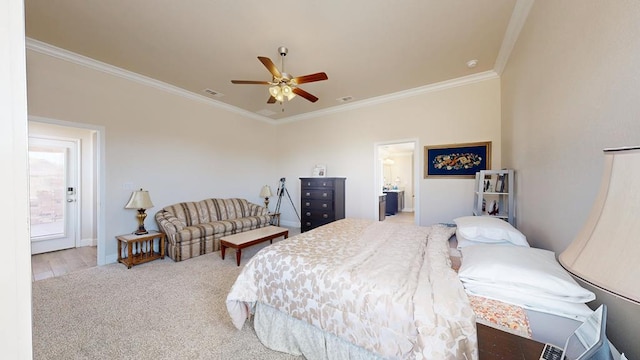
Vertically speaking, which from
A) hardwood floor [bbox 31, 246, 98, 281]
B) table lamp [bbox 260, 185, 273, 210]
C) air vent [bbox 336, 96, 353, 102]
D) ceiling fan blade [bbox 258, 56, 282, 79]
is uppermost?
air vent [bbox 336, 96, 353, 102]

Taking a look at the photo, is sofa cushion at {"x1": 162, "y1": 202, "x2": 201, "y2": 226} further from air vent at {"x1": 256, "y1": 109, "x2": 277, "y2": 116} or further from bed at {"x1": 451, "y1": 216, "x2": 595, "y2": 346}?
bed at {"x1": 451, "y1": 216, "x2": 595, "y2": 346}

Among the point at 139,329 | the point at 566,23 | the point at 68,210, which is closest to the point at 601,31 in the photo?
the point at 566,23

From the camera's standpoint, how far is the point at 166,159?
4.07 metres

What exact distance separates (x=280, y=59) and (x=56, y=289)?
3.76 metres

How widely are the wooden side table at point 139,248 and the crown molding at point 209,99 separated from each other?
242 cm

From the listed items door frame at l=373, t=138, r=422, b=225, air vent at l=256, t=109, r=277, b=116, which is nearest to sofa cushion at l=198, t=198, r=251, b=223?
air vent at l=256, t=109, r=277, b=116

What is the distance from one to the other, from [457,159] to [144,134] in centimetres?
512

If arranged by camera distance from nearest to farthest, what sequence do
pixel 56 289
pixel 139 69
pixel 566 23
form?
1. pixel 566 23
2. pixel 56 289
3. pixel 139 69

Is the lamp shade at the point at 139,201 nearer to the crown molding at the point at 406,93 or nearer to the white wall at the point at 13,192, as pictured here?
the crown molding at the point at 406,93

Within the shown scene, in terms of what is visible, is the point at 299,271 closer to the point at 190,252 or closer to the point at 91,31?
the point at 190,252

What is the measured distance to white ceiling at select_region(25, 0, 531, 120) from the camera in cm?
226

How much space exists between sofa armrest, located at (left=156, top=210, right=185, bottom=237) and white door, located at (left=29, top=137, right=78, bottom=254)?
1.79 m

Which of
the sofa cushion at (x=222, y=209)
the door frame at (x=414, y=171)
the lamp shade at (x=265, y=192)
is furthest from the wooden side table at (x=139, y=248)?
the door frame at (x=414, y=171)

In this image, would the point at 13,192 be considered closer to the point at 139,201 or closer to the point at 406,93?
the point at 139,201
